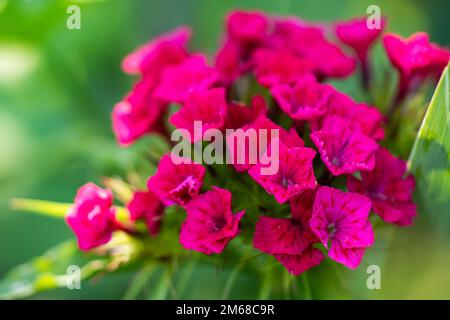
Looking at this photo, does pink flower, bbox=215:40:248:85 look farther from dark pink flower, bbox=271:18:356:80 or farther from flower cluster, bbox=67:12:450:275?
dark pink flower, bbox=271:18:356:80

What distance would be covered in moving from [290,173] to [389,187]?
250mm

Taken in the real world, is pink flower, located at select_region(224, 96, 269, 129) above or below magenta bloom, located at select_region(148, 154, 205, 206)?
above

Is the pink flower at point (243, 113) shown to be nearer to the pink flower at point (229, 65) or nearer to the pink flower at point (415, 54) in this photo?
the pink flower at point (229, 65)

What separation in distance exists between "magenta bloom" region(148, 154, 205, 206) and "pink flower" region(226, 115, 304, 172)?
8 cm

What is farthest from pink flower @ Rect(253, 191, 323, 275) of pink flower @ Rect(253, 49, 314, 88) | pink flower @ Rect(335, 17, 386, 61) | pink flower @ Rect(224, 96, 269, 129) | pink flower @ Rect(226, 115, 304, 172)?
pink flower @ Rect(335, 17, 386, 61)

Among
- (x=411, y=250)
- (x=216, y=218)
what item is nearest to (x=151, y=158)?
(x=216, y=218)

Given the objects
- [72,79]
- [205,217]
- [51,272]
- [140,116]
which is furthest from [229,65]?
[72,79]

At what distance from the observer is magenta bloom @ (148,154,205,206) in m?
1.17

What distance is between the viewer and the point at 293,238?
1144 millimetres

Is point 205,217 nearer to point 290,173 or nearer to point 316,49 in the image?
point 290,173

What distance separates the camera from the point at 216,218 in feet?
3.85

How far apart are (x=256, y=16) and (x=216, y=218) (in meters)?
0.64
